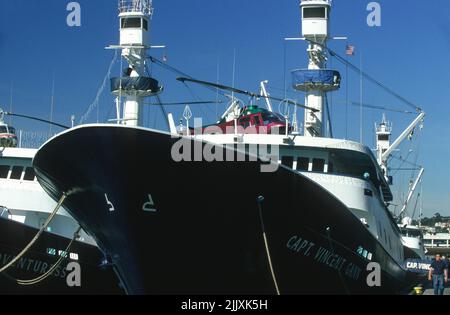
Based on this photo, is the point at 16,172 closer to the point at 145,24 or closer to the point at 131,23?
the point at 131,23

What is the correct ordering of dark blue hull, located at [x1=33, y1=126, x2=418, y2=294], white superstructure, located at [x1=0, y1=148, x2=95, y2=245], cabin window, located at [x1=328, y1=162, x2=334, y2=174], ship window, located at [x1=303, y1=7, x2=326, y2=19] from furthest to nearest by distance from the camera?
ship window, located at [x1=303, y1=7, x2=326, y2=19] < white superstructure, located at [x1=0, y1=148, x2=95, y2=245] < cabin window, located at [x1=328, y1=162, x2=334, y2=174] < dark blue hull, located at [x1=33, y1=126, x2=418, y2=294]

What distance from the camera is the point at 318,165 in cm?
2156

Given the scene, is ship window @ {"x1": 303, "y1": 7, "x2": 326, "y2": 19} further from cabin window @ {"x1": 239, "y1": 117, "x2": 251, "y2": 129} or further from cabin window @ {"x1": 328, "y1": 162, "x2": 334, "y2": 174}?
cabin window @ {"x1": 328, "y1": 162, "x2": 334, "y2": 174}

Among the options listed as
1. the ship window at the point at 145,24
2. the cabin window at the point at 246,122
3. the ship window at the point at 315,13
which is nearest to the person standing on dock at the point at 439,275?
the cabin window at the point at 246,122

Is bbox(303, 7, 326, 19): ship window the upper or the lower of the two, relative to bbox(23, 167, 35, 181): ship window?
upper

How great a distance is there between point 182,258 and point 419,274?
25460mm

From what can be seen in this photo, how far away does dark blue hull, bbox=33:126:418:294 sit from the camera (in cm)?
1734

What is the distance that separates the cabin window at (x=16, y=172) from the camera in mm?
29000

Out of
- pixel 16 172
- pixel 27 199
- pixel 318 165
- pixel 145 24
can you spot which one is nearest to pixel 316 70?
pixel 318 165

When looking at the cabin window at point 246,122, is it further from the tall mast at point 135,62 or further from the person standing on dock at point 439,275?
the tall mast at point 135,62

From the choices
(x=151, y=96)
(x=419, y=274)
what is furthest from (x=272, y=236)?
(x=419, y=274)

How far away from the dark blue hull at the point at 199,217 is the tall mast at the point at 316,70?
1175 cm

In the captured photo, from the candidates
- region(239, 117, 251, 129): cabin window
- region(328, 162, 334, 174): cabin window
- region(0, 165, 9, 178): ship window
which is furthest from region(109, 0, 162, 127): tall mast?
region(328, 162, 334, 174): cabin window

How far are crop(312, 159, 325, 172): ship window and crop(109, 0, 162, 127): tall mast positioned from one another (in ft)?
57.0
